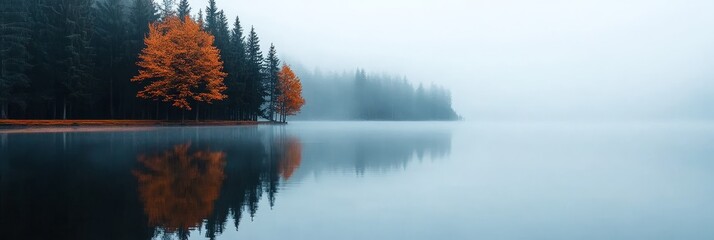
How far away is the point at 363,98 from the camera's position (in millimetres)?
166125

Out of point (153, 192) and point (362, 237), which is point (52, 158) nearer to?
point (153, 192)

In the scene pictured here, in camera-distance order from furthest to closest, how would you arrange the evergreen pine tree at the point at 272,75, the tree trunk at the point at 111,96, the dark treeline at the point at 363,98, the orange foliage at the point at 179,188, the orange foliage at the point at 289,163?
the dark treeline at the point at 363,98, the evergreen pine tree at the point at 272,75, the tree trunk at the point at 111,96, the orange foliage at the point at 289,163, the orange foliage at the point at 179,188

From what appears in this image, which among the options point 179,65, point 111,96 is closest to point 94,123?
point 111,96

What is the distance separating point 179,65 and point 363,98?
11227 centimetres

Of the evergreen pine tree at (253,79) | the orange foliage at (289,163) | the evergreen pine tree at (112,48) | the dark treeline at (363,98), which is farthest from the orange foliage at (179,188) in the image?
the dark treeline at (363,98)

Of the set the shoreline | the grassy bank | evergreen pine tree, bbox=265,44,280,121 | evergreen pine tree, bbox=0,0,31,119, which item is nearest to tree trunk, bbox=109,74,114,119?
the shoreline

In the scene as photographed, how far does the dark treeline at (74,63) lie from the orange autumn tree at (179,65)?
3329 millimetres

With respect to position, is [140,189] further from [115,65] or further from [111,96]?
[115,65]

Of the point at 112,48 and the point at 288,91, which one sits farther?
the point at 288,91

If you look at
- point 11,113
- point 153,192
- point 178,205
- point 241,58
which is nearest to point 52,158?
point 153,192

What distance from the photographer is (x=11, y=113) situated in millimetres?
51875

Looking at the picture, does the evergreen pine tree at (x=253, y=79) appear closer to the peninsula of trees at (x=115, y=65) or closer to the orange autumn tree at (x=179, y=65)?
the peninsula of trees at (x=115, y=65)

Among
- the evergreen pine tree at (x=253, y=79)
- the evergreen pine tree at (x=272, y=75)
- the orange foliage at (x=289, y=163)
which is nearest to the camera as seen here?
the orange foliage at (x=289, y=163)

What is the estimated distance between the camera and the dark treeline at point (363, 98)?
546 ft
